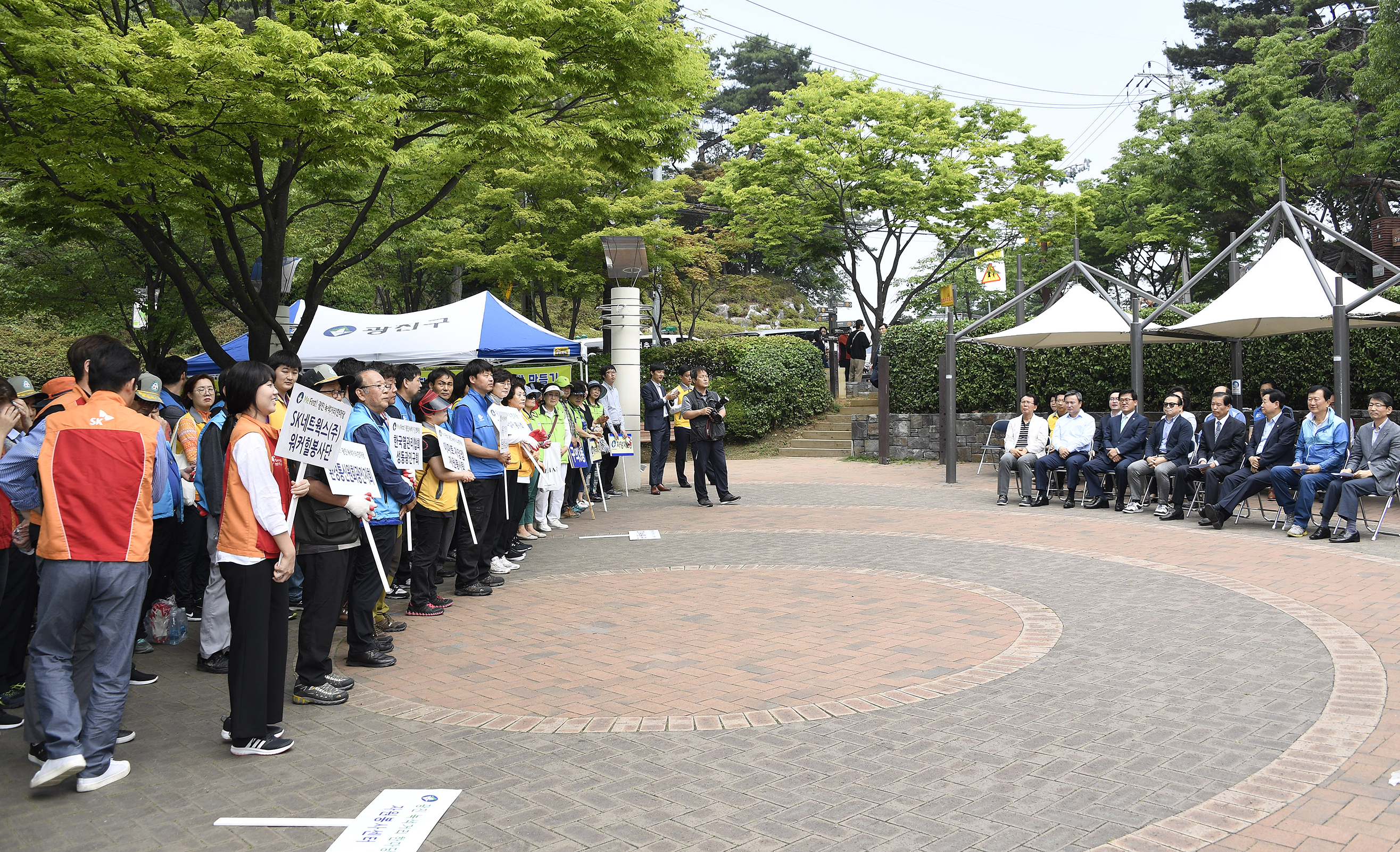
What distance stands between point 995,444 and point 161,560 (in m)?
15.6

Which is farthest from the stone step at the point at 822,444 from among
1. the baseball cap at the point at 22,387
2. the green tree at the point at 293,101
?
the baseball cap at the point at 22,387

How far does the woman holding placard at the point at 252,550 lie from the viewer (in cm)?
453

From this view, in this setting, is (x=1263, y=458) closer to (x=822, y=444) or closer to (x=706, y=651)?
(x=706, y=651)

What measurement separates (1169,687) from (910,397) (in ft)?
54.3

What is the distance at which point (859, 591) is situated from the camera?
811cm

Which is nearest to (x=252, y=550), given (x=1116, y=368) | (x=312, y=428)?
(x=312, y=428)

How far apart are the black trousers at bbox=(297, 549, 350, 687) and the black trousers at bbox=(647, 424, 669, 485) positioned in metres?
11.1

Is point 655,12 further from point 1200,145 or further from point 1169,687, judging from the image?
point 1200,145

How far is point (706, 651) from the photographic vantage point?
6.31m

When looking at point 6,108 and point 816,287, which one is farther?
point 816,287

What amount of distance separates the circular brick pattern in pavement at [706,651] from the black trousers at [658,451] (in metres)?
7.81

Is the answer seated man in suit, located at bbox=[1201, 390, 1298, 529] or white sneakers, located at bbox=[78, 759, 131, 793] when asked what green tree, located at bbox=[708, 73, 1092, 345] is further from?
white sneakers, located at bbox=[78, 759, 131, 793]

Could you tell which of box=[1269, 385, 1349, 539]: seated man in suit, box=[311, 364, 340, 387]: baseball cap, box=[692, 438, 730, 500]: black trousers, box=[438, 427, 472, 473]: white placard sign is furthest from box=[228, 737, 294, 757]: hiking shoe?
box=[1269, 385, 1349, 539]: seated man in suit

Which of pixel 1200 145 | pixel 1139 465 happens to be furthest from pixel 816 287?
pixel 1139 465
